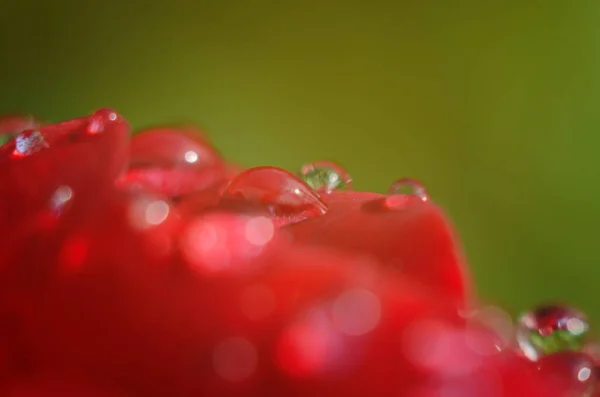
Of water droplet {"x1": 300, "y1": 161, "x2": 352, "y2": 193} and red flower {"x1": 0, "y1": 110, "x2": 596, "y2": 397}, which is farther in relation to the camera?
water droplet {"x1": 300, "y1": 161, "x2": 352, "y2": 193}

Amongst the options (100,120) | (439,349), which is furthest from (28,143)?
(439,349)

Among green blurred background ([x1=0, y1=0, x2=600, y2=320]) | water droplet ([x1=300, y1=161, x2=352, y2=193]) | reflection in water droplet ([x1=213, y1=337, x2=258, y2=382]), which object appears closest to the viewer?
reflection in water droplet ([x1=213, y1=337, x2=258, y2=382])

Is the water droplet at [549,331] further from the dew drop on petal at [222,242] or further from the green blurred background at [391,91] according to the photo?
the green blurred background at [391,91]

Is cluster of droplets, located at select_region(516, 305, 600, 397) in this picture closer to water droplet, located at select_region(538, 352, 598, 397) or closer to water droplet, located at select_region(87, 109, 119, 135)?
water droplet, located at select_region(538, 352, 598, 397)

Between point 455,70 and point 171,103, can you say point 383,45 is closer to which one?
point 455,70

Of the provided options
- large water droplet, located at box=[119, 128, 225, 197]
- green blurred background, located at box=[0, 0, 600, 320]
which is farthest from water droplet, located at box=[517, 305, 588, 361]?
green blurred background, located at box=[0, 0, 600, 320]

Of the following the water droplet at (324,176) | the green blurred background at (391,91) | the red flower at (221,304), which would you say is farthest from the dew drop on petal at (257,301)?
the green blurred background at (391,91)

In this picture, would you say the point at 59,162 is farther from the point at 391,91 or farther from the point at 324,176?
the point at 391,91

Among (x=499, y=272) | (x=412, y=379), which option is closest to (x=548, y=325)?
(x=412, y=379)
